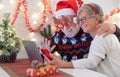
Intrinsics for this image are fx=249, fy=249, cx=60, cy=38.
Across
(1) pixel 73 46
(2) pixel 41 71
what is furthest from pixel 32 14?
(2) pixel 41 71

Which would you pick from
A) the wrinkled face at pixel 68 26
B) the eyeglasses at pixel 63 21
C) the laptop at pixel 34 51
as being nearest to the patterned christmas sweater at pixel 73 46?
the wrinkled face at pixel 68 26

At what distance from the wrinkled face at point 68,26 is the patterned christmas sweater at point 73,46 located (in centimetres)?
5

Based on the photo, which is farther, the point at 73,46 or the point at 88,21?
the point at 73,46

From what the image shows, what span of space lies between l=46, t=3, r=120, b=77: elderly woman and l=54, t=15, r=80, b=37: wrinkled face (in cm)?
32

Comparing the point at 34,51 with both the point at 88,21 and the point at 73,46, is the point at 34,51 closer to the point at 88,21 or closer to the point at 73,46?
the point at 88,21

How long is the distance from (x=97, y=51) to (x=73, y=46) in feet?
1.95

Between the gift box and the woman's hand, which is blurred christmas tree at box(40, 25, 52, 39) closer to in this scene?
the woman's hand

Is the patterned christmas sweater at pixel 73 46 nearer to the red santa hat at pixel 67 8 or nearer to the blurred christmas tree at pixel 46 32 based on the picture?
the red santa hat at pixel 67 8

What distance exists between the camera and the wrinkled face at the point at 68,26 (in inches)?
79.2

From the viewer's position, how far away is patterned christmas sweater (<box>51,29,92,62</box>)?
210cm

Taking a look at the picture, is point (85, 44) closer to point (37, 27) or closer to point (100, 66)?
point (100, 66)

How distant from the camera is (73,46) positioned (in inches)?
83.0

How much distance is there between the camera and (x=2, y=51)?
201cm

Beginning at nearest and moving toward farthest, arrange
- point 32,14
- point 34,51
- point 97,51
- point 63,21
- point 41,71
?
point 41,71
point 97,51
point 34,51
point 63,21
point 32,14
